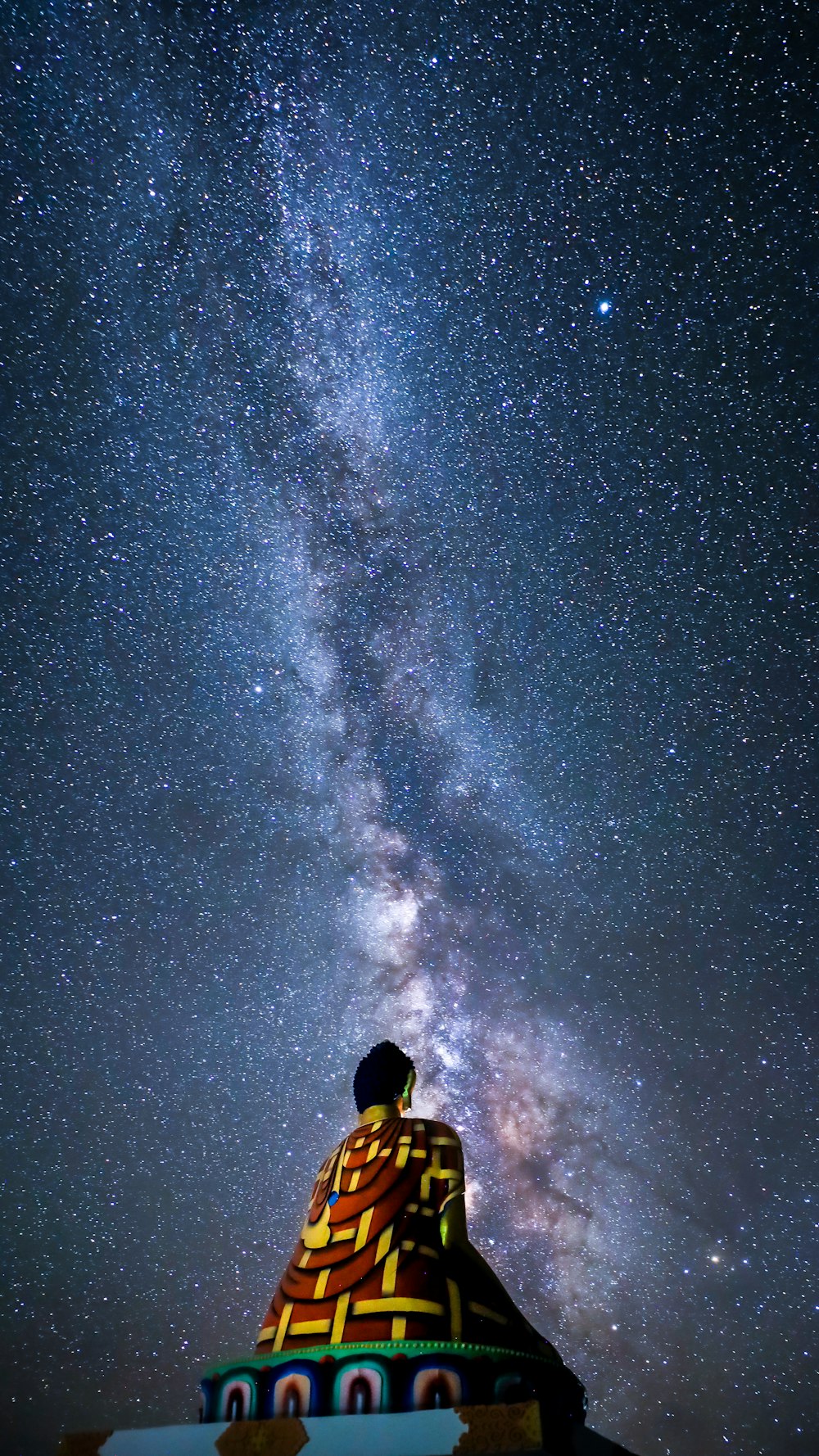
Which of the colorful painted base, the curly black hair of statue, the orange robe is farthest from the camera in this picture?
the curly black hair of statue

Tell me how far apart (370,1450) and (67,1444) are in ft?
6.13

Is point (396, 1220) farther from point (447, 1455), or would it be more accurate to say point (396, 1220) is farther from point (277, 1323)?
point (447, 1455)

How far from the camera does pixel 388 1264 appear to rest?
5.59 meters

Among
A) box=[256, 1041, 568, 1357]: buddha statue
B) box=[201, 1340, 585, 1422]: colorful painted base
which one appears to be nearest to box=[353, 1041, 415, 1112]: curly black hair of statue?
box=[256, 1041, 568, 1357]: buddha statue

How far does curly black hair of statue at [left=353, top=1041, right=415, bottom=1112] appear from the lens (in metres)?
7.23

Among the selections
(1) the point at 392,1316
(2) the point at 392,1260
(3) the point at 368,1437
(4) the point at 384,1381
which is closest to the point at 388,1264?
(2) the point at 392,1260

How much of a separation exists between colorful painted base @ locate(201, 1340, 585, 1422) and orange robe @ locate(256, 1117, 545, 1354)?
0.56 ft

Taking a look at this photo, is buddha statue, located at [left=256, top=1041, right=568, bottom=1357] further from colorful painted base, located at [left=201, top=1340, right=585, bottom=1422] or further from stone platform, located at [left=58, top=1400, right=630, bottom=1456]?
stone platform, located at [left=58, top=1400, right=630, bottom=1456]

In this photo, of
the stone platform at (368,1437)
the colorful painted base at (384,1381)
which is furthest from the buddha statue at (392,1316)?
the stone platform at (368,1437)

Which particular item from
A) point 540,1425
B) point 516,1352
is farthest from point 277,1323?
point 540,1425

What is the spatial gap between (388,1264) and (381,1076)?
69.6 inches

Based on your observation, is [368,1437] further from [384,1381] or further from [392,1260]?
[392,1260]

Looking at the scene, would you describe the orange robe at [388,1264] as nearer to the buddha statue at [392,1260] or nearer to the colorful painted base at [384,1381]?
the buddha statue at [392,1260]

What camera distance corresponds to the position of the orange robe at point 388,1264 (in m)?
5.30
